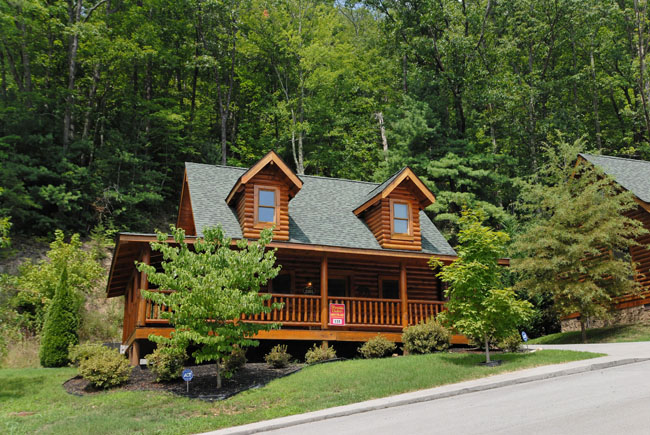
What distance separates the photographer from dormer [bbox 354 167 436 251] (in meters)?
23.1

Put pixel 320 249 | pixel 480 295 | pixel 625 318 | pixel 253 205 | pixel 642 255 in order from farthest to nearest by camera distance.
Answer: pixel 642 255 < pixel 625 318 < pixel 253 205 < pixel 320 249 < pixel 480 295

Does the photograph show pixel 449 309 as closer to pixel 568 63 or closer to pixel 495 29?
pixel 495 29

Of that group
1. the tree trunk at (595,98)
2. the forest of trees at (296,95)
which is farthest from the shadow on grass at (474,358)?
the tree trunk at (595,98)

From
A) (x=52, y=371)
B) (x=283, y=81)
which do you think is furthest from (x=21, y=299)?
(x=283, y=81)

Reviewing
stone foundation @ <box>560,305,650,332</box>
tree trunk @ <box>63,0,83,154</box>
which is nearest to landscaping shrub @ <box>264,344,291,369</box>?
stone foundation @ <box>560,305,650,332</box>

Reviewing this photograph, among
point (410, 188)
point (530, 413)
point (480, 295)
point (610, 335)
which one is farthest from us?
point (410, 188)

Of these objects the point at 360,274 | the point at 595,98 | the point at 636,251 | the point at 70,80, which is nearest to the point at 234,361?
the point at 360,274

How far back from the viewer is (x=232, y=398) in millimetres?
14078

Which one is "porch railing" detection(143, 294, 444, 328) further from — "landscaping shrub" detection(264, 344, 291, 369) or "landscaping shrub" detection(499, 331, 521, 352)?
"landscaping shrub" detection(499, 331, 521, 352)

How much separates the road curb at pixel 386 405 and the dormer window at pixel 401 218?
984cm

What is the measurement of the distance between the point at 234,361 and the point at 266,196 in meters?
7.17

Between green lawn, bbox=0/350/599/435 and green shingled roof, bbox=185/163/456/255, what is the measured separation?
20.8ft

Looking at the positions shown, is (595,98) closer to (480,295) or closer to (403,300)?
(403,300)

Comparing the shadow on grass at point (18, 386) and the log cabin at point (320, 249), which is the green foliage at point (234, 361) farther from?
the shadow on grass at point (18, 386)
